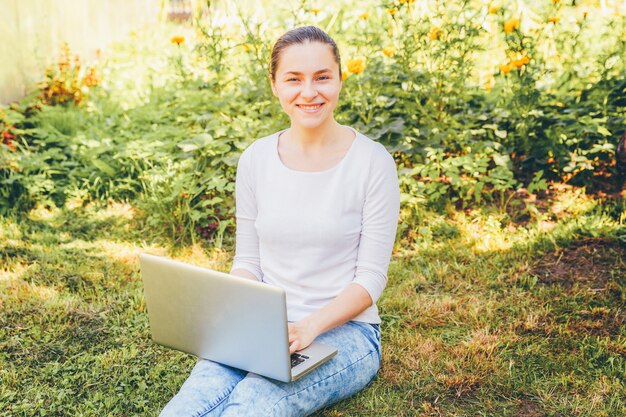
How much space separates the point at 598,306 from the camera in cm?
304

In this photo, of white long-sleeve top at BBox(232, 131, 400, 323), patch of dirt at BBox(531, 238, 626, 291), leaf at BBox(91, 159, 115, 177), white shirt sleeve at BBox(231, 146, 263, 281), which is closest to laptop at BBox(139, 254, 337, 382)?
white long-sleeve top at BBox(232, 131, 400, 323)

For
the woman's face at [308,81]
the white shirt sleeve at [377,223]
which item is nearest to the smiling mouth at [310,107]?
the woman's face at [308,81]

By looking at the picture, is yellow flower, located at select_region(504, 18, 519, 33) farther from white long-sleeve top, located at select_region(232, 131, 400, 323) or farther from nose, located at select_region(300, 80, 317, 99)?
nose, located at select_region(300, 80, 317, 99)

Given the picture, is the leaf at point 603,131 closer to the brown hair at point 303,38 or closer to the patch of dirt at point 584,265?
the patch of dirt at point 584,265

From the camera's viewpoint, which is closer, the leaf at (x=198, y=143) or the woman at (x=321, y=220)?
the woman at (x=321, y=220)

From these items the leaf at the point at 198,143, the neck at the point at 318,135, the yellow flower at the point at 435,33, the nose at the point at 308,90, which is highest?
the nose at the point at 308,90

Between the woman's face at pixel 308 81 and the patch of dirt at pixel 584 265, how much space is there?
1632 mm

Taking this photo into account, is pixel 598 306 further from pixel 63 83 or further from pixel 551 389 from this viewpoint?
pixel 63 83

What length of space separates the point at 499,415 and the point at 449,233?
150 centimetres

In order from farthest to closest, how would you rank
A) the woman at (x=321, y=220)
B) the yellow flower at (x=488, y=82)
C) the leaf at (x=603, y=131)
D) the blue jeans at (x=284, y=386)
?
the yellow flower at (x=488, y=82), the leaf at (x=603, y=131), the woman at (x=321, y=220), the blue jeans at (x=284, y=386)

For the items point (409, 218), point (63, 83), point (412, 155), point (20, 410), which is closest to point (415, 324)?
point (409, 218)

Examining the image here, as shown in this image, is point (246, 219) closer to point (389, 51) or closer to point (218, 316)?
point (218, 316)

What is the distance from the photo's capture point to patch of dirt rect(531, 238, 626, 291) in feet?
10.6

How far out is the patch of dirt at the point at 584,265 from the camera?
127 inches
